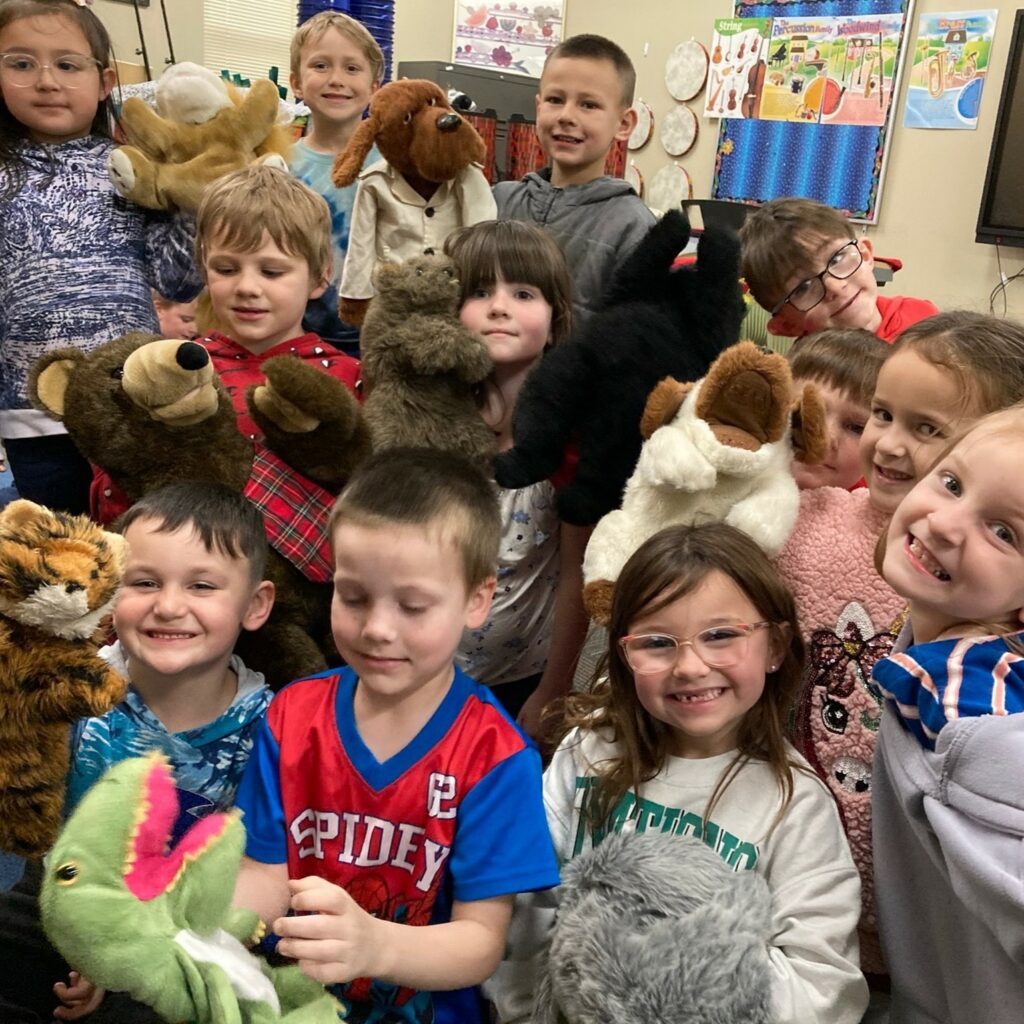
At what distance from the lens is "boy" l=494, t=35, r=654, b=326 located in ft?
6.17

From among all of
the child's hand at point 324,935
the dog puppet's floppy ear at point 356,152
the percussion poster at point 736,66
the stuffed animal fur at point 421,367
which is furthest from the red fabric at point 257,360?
the percussion poster at point 736,66

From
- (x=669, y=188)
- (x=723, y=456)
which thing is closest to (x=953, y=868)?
(x=723, y=456)

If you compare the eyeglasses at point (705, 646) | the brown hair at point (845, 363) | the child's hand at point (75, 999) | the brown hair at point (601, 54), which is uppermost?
the brown hair at point (601, 54)

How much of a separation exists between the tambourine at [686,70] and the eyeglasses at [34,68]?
153 inches

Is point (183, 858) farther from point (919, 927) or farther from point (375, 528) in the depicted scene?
point (919, 927)

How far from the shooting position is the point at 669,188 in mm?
5168

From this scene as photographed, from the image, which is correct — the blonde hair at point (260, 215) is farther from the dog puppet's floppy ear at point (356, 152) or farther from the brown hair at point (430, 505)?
the brown hair at point (430, 505)

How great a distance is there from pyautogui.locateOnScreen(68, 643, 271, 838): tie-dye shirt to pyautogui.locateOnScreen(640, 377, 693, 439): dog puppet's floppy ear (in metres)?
0.66

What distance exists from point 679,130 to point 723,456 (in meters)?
4.42

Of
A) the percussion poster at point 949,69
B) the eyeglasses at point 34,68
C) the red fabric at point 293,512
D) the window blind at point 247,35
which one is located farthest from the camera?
the window blind at point 247,35

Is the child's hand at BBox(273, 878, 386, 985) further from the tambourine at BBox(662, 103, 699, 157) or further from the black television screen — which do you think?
the tambourine at BBox(662, 103, 699, 157)

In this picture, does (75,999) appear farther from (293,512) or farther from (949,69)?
(949,69)

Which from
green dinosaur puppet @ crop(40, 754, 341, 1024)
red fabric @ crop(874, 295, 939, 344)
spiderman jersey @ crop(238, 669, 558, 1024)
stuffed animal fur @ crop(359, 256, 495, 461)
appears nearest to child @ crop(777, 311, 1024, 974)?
spiderman jersey @ crop(238, 669, 558, 1024)

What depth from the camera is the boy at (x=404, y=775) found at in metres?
1.01
